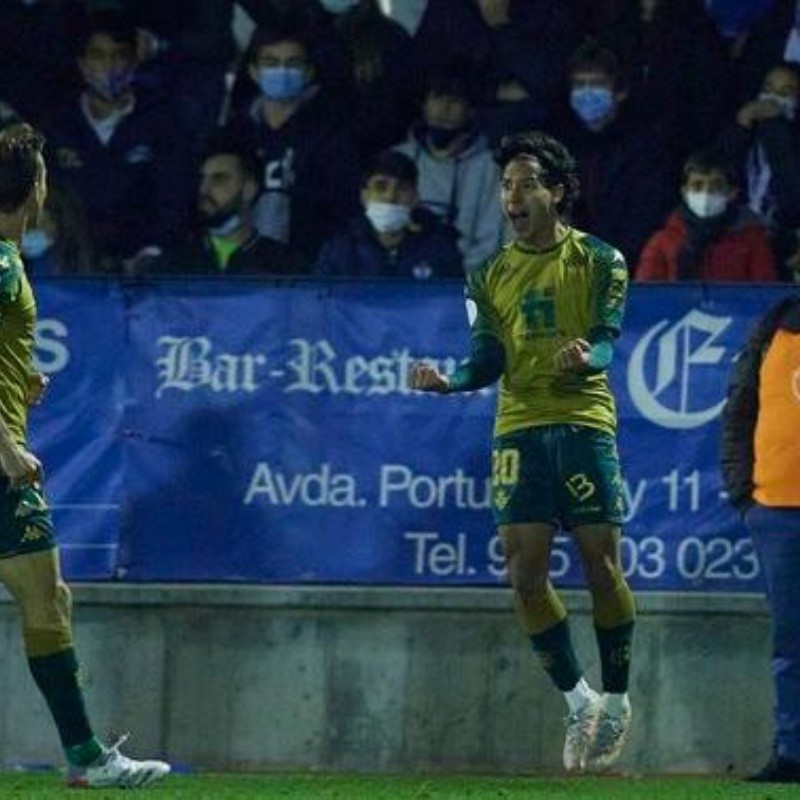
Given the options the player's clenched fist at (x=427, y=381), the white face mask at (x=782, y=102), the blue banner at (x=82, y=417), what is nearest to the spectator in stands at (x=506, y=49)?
the white face mask at (x=782, y=102)

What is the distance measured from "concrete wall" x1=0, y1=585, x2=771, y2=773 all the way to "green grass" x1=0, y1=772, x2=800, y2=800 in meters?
0.39

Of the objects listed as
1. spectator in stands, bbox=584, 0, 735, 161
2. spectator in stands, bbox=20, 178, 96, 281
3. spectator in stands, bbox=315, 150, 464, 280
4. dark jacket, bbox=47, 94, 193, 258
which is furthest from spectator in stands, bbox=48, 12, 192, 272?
spectator in stands, bbox=584, 0, 735, 161

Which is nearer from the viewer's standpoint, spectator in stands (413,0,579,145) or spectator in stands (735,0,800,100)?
spectator in stands (413,0,579,145)

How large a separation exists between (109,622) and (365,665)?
3.56 feet

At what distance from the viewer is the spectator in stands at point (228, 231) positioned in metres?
15.0

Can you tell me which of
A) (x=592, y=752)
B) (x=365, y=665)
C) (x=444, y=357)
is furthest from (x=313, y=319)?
(x=592, y=752)

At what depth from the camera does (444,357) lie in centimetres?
1334

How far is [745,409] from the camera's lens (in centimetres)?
1252

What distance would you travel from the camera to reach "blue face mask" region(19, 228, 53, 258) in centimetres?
1500

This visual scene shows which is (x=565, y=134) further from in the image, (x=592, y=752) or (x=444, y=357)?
(x=592, y=752)

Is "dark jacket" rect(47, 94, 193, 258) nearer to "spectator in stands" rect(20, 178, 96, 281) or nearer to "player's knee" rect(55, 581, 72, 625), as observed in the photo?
"spectator in stands" rect(20, 178, 96, 281)

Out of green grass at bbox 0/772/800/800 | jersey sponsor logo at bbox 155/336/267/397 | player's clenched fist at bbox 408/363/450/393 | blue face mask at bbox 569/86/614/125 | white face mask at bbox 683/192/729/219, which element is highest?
blue face mask at bbox 569/86/614/125

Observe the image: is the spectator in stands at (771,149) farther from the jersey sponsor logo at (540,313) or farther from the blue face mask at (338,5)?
the jersey sponsor logo at (540,313)

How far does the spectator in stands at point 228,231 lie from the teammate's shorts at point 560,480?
10.9 feet
